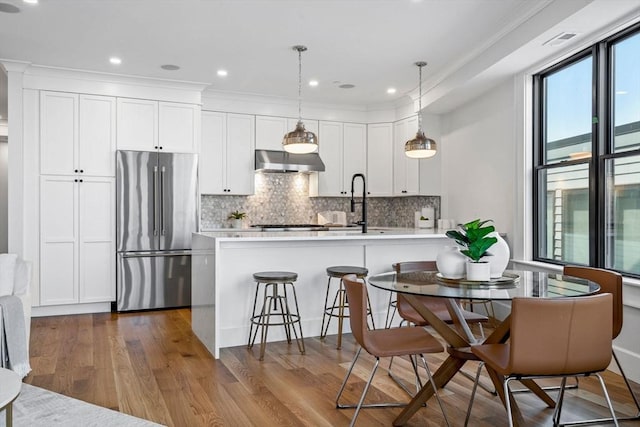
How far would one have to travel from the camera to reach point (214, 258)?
3.92 m

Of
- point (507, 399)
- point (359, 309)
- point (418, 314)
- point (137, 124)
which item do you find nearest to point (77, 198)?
point (137, 124)

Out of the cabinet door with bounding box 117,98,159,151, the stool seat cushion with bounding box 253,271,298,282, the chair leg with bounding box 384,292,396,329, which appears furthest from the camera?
the cabinet door with bounding box 117,98,159,151

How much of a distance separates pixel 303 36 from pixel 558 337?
3479 mm

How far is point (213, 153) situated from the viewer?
6.65m

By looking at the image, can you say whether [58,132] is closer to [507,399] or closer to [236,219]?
[236,219]

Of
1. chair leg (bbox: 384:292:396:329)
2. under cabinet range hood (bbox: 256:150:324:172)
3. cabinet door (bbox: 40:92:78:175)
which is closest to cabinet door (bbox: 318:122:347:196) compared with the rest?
under cabinet range hood (bbox: 256:150:324:172)

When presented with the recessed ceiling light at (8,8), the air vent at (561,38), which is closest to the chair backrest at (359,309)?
the air vent at (561,38)

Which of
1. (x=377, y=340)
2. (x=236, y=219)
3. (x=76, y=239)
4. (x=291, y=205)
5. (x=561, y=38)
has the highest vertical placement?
(x=561, y=38)

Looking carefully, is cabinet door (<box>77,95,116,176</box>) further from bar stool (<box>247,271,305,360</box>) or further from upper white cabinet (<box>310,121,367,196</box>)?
upper white cabinet (<box>310,121,367,196</box>)

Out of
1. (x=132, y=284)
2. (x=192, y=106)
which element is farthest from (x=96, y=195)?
(x=192, y=106)

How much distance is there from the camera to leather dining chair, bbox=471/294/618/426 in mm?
2066

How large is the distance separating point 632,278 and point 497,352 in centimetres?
183

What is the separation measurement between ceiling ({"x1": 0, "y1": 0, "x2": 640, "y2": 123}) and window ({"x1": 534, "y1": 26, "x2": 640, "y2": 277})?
0.34 metres

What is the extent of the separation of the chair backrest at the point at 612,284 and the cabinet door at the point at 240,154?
14.9 ft
